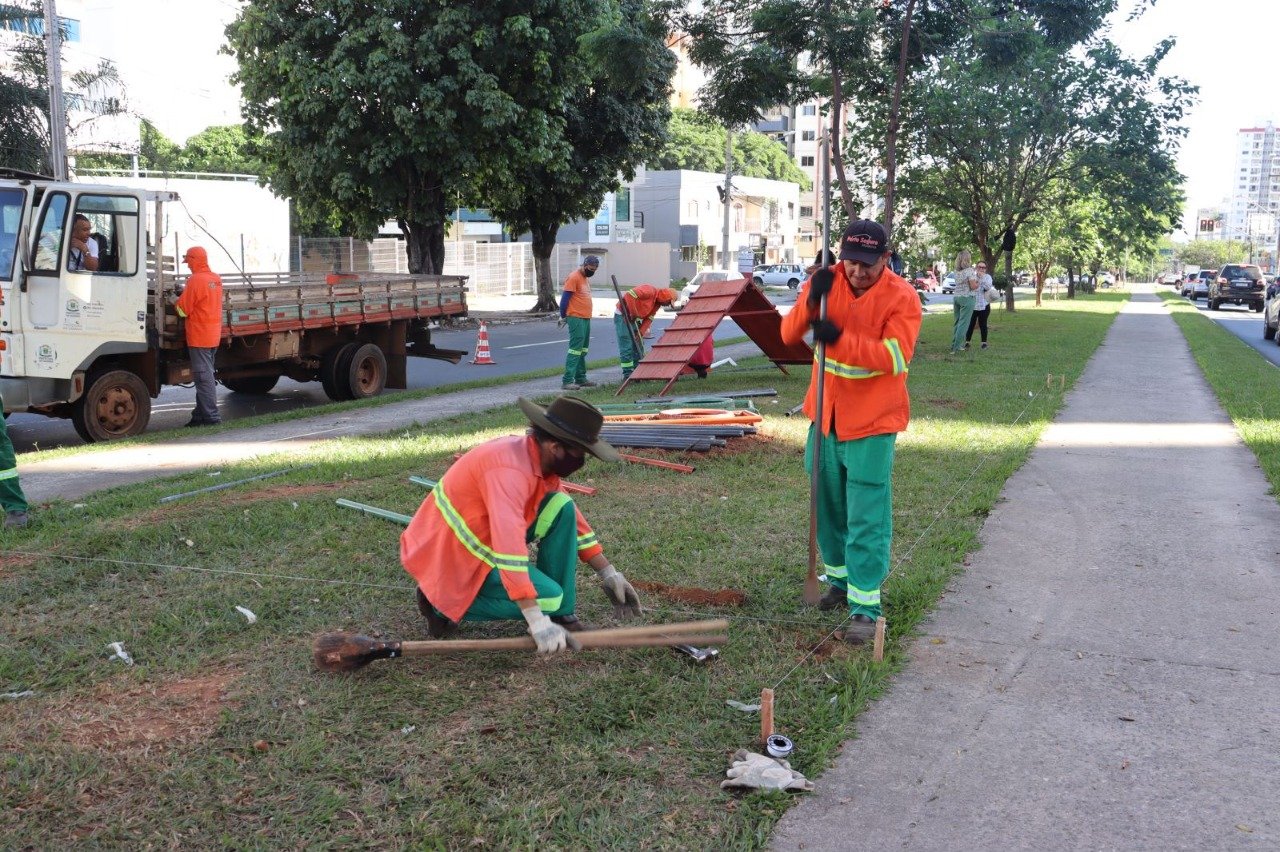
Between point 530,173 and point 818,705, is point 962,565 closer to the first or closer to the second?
point 818,705

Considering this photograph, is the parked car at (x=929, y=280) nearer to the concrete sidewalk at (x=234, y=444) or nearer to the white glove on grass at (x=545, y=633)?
the concrete sidewalk at (x=234, y=444)

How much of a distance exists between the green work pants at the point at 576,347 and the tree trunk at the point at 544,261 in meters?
17.8

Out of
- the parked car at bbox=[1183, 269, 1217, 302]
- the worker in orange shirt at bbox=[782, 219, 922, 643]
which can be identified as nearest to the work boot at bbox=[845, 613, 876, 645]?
the worker in orange shirt at bbox=[782, 219, 922, 643]

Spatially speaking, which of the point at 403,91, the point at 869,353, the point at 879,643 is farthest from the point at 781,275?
the point at 879,643

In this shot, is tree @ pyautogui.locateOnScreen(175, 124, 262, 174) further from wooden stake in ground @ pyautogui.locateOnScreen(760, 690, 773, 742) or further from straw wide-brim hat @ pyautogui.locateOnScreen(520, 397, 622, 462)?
wooden stake in ground @ pyautogui.locateOnScreen(760, 690, 773, 742)

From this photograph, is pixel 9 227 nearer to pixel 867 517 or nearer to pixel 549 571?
pixel 549 571

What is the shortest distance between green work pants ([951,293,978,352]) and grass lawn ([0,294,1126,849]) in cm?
1227

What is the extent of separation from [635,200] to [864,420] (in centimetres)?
7092

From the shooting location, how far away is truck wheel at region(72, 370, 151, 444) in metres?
11.3

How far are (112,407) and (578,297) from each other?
5.84 meters

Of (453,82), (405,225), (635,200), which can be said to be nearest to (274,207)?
(405,225)

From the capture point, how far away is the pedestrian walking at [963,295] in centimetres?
1992

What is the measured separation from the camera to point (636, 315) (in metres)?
15.1

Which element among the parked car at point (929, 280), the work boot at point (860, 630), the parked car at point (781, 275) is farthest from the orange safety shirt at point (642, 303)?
the parked car at point (929, 280)
